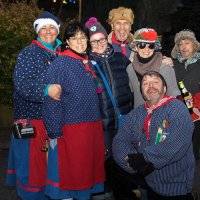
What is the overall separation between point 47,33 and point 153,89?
1197mm

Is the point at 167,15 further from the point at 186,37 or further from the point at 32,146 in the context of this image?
the point at 32,146

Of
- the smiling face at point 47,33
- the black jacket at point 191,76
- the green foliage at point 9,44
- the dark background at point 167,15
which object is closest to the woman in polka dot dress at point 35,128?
the smiling face at point 47,33

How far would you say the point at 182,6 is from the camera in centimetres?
986

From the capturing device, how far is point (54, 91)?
3344 mm

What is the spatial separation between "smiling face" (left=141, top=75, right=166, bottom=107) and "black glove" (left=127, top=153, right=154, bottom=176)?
52 centimetres

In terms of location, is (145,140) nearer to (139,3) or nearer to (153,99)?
(153,99)

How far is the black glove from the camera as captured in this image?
3270 millimetres

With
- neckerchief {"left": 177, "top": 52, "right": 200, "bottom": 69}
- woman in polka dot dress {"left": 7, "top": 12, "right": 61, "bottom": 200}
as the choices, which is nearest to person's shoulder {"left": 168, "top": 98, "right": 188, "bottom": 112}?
woman in polka dot dress {"left": 7, "top": 12, "right": 61, "bottom": 200}

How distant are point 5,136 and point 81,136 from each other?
4533 millimetres

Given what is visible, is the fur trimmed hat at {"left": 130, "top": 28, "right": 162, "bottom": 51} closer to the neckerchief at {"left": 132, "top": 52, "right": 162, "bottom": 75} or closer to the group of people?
the group of people

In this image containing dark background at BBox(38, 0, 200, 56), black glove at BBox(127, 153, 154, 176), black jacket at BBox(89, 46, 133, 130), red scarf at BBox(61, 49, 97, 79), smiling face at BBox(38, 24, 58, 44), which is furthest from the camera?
dark background at BBox(38, 0, 200, 56)

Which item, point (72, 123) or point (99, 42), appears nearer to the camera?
point (72, 123)

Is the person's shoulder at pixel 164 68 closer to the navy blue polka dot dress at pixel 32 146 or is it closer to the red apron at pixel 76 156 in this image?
the red apron at pixel 76 156

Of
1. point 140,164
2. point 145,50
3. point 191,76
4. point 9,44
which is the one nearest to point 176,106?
point 140,164
